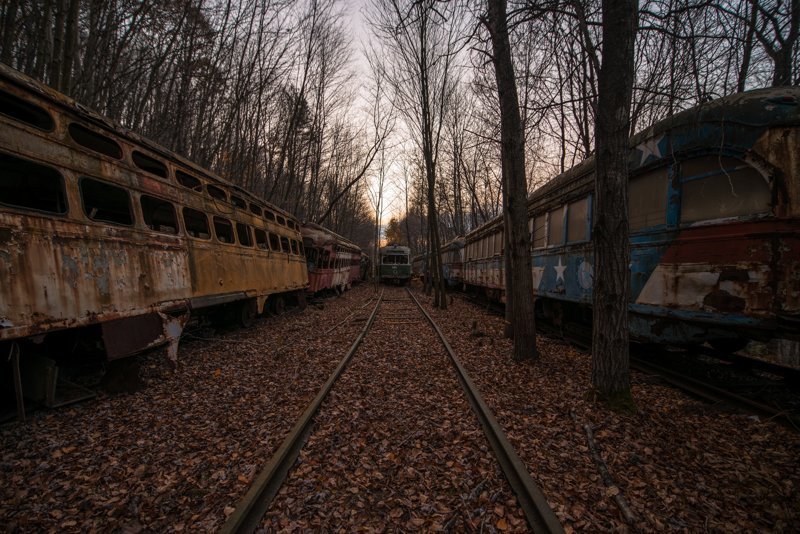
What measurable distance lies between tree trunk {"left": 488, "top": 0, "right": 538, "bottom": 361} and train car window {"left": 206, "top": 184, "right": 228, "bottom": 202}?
569 centimetres

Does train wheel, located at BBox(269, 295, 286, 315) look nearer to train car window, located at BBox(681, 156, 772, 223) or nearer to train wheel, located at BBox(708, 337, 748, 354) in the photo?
train car window, located at BBox(681, 156, 772, 223)

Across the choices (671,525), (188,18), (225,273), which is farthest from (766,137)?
(188,18)

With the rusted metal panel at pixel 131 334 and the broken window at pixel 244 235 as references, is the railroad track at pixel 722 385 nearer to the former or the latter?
the rusted metal panel at pixel 131 334

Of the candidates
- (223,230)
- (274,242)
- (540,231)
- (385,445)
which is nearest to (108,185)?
(223,230)

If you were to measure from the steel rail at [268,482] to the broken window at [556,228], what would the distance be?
20.0 feet

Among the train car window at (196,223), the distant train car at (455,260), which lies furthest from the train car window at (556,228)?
the distant train car at (455,260)

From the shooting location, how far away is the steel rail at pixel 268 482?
2145 millimetres

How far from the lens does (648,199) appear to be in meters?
4.91

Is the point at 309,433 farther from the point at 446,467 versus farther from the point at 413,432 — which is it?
the point at 446,467

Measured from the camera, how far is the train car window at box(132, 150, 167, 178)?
4.84 meters

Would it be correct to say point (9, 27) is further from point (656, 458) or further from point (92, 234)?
point (656, 458)

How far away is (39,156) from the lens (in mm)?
3447

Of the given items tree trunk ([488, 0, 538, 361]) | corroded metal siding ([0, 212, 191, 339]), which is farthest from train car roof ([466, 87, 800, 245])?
corroded metal siding ([0, 212, 191, 339])

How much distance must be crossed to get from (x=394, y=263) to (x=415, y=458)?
918 inches
